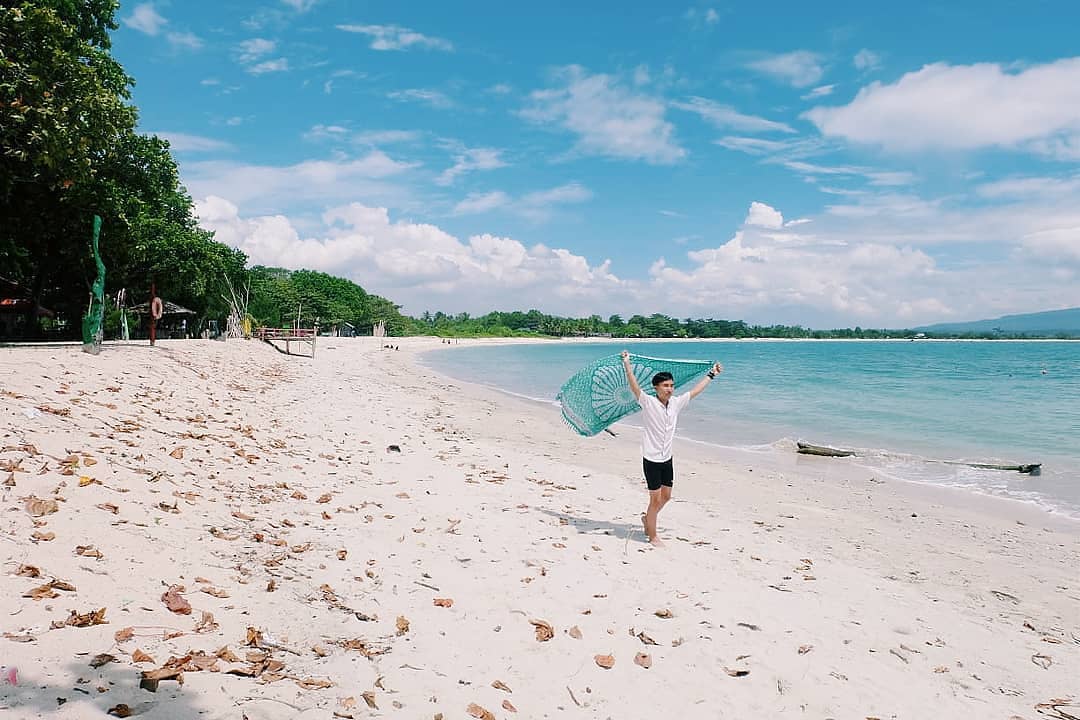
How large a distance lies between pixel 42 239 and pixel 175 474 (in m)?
16.7

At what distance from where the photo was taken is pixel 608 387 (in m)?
7.98

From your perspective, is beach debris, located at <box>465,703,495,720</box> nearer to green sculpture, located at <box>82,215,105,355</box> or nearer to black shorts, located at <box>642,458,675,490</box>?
black shorts, located at <box>642,458,675,490</box>

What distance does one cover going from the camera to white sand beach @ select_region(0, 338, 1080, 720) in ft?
12.0

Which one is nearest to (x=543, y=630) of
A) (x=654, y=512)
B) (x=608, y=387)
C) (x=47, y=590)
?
(x=654, y=512)

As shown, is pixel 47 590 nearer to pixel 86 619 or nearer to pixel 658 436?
pixel 86 619

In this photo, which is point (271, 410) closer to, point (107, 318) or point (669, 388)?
point (669, 388)

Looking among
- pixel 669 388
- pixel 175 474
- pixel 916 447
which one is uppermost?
pixel 669 388

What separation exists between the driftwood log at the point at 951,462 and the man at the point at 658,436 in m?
9.85

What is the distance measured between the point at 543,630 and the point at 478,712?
110 centimetres

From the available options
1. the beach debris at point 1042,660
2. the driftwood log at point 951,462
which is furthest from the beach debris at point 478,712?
the driftwood log at point 951,462

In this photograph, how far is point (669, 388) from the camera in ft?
22.1

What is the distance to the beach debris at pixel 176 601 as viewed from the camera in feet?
13.4

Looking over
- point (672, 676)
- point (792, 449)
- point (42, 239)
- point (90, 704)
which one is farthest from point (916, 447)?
point (42, 239)

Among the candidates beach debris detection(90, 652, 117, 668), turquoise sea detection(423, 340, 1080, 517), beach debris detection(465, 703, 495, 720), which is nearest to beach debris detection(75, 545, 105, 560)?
beach debris detection(90, 652, 117, 668)
